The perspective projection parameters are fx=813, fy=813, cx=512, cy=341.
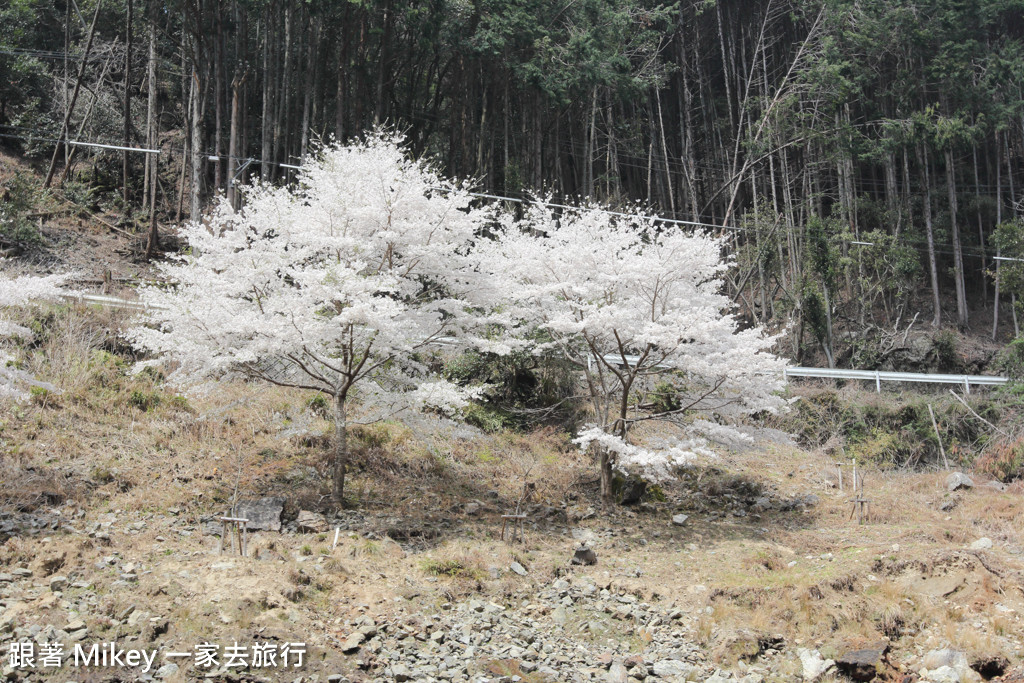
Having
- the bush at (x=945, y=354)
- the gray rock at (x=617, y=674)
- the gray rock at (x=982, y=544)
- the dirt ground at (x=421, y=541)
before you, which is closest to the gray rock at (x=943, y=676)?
the dirt ground at (x=421, y=541)

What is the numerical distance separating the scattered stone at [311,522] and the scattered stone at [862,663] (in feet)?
20.2

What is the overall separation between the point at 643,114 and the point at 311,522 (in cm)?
2133

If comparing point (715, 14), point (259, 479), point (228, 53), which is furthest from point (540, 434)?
point (715, 14)

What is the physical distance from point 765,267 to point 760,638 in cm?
1600

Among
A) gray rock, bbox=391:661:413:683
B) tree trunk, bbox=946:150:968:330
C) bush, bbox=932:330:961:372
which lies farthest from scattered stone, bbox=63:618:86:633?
tree trunk, bbox=946:150:968:330

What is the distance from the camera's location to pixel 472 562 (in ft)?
32.3

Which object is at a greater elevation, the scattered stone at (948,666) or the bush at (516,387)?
the bush at (516,387)

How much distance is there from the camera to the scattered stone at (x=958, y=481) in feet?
46.0

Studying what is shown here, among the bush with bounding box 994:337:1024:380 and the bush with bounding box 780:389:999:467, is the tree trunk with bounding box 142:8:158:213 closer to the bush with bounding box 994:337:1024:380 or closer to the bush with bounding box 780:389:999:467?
the bush with bounding box 780:389:999:467

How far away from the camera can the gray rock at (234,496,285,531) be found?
10227 millimetres

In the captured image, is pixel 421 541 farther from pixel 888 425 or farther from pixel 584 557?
pixel 888 425

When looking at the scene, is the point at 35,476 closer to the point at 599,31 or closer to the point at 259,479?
the point at 259,479

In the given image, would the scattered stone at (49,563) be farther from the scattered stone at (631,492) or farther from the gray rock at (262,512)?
the scattered stone at (631,492)

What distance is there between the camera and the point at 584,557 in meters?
10.6
